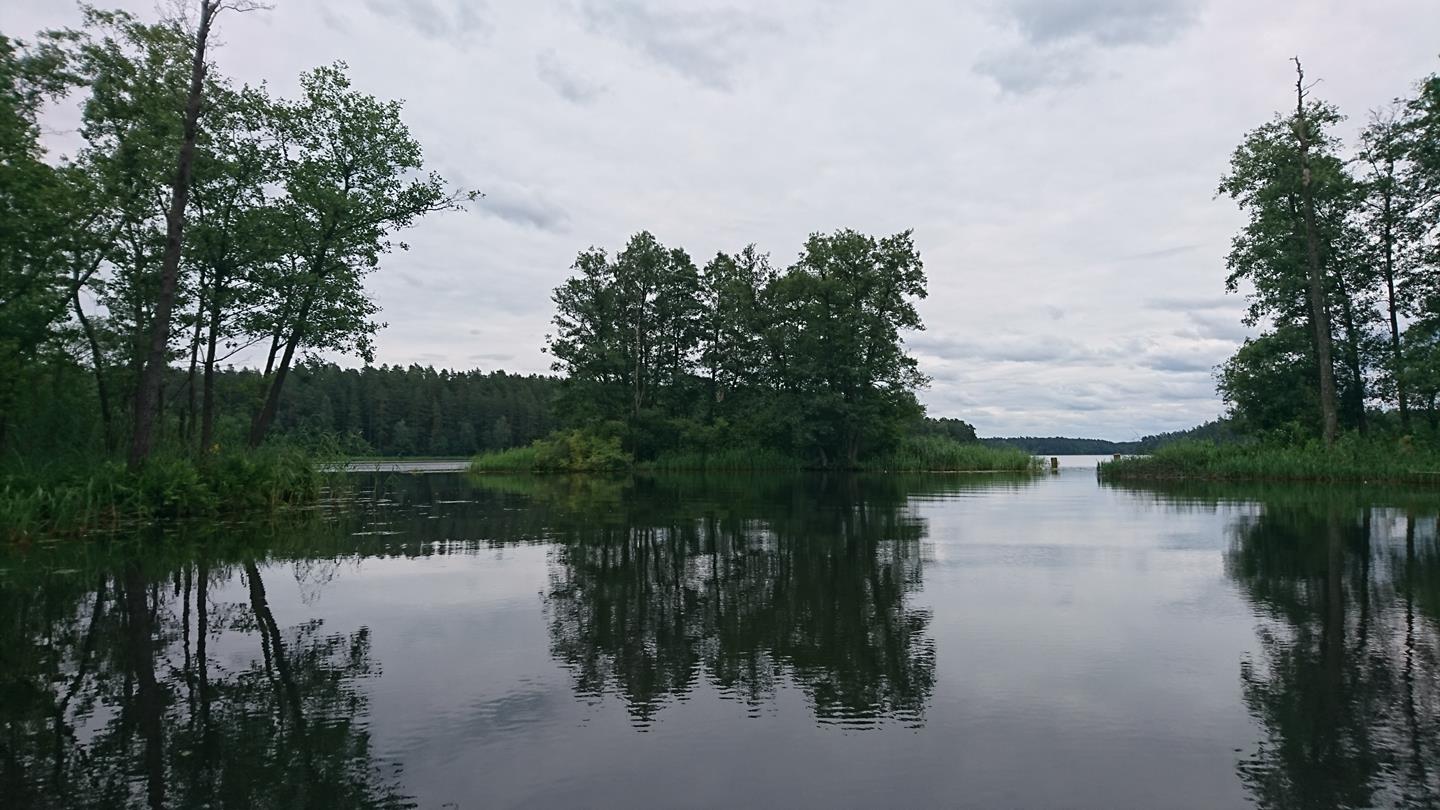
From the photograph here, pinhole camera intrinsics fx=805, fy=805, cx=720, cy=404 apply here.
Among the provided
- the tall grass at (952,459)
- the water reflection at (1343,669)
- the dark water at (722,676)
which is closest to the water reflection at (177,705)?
the dark water at (722,676)

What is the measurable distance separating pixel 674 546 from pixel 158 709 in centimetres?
889

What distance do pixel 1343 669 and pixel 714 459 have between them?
44.9 metres

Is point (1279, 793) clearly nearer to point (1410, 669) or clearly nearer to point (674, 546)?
point (1410, 669)

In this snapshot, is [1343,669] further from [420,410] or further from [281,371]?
[420,410]

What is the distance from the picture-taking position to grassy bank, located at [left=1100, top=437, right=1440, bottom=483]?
1133 inches

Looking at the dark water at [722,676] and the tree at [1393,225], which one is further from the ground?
the tree at [1393,225]

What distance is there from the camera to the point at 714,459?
5091 centimetres

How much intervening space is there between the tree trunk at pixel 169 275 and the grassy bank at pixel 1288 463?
36.8 metres

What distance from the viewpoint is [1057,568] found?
11789 mm

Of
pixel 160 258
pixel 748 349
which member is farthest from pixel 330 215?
pixel 748 349

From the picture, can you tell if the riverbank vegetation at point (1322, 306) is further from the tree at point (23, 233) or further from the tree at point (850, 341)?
the tree at point (23, 233)

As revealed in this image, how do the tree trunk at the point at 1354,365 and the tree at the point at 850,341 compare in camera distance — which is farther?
the tree at the point at 850,341

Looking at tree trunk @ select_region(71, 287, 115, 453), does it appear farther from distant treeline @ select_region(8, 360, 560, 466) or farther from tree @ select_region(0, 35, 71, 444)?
distant treeline @ select_region(8, 360, 560, 466)

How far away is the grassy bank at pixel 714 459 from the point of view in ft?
155
